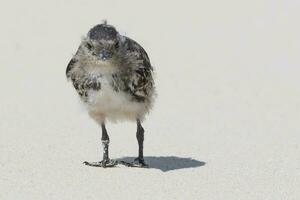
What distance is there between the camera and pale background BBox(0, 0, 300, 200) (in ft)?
39.2

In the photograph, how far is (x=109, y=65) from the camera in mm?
12023

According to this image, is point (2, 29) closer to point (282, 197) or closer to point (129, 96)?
point (129, 96)

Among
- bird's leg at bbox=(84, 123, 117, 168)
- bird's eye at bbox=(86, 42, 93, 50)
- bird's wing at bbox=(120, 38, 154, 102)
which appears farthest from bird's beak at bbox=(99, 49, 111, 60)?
bird's leg at bbox=(84, 123, 117, 168)

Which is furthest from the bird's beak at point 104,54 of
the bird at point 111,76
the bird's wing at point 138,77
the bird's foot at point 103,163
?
the bird's foot at point 103,163

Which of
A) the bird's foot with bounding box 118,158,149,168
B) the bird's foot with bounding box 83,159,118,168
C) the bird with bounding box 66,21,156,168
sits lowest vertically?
the bird's foot with bounding box 83,159,118,168

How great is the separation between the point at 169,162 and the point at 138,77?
5.56 ft

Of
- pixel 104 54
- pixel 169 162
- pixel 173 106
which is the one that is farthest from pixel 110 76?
pixel 173 106

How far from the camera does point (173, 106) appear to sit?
685 inches

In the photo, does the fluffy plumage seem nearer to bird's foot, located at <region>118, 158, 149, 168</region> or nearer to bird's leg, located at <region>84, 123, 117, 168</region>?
bird's leg, located at <region>84, 123, 117, 168</region>

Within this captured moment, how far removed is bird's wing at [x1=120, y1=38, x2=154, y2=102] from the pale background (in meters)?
1.10

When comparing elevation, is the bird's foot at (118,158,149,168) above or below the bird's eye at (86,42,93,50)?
below

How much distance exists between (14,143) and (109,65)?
2.75m

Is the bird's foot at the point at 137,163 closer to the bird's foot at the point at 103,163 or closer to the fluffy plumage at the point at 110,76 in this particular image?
the bird's foot at the point at 103,163

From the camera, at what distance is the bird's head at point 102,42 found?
39.0ft
